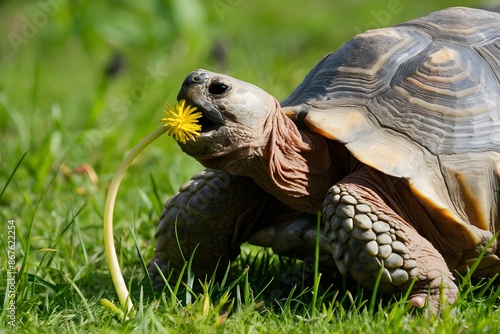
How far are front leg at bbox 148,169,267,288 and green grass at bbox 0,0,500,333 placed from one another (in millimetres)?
146

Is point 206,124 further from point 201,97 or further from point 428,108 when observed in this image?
point 428,108

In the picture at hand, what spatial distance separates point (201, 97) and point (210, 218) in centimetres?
65

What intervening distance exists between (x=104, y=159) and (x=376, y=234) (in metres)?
3.09

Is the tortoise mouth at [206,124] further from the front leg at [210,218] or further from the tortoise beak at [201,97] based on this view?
the front leg at [210,218]

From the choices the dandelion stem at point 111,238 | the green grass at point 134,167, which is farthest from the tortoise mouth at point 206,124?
the green grass at point 134,167

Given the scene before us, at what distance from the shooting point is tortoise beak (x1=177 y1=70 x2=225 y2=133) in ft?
9.20

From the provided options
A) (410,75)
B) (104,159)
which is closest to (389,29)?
(410,75)

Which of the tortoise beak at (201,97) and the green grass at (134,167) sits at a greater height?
the tortoise beak at (201,97)

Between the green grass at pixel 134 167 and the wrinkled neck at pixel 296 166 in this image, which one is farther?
the wrinkled neck at pixel 296 166

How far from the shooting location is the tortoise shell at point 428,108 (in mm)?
2865

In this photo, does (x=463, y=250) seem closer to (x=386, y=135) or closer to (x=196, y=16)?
(x=386, y=135)

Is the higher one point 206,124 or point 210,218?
point 206,124

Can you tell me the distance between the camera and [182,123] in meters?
2.72

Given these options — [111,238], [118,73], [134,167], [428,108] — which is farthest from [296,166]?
[118,73]
